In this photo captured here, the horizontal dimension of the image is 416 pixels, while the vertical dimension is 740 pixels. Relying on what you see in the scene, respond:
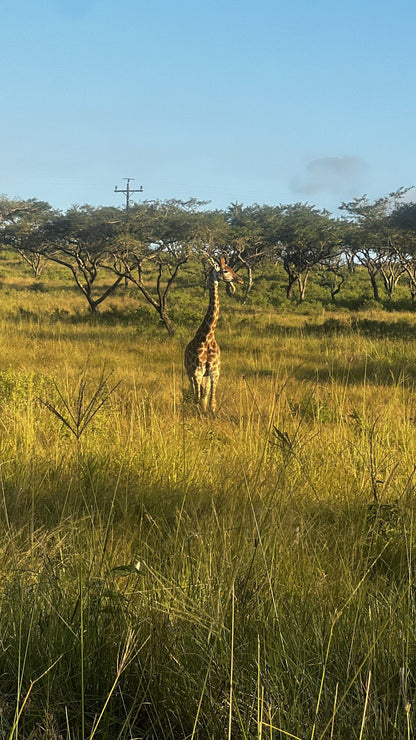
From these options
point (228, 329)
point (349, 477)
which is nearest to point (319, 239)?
point (228, 329)

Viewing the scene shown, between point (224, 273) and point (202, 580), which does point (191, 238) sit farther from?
point (202, 580)

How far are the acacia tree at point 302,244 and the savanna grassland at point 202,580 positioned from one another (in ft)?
105

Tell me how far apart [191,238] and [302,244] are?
13424 millimetres

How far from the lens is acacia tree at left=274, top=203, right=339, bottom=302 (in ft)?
122

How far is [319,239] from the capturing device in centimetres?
3734

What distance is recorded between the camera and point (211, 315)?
8.01 meters

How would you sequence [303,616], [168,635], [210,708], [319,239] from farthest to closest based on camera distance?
[319,239] < [303,616] < [168,635] < [210,708]

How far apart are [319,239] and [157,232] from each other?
15082 millimetres

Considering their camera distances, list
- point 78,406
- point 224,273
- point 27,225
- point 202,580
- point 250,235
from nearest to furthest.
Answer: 1. point 202,580
2. point 78,406
3. point 224,273
4. point 27,225
5. point 250,235

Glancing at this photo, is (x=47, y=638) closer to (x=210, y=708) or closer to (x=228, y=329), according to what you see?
(x=210, y=708)

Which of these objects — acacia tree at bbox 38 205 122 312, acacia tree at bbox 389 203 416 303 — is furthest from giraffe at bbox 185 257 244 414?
acacia tree at bbox 389 203 416 303

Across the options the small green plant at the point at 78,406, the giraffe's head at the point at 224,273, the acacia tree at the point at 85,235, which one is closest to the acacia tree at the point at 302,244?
the acacia tree at the point at 85,235

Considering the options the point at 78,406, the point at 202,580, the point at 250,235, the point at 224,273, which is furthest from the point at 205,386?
the point at 250,235

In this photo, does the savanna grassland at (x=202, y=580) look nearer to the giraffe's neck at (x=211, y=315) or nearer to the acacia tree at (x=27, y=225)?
the giraffe's neck at (x=211, y=315)
